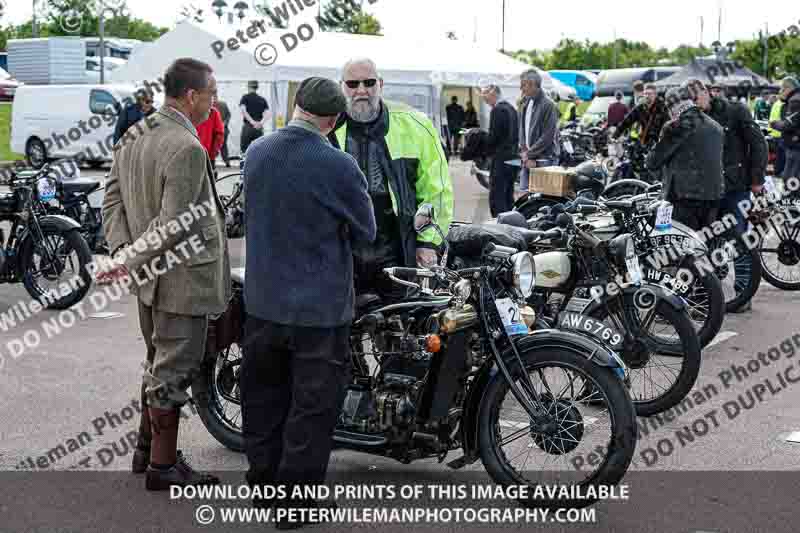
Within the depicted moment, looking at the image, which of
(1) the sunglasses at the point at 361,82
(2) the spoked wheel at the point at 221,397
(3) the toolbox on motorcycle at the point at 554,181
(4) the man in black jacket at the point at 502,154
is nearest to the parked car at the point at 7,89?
(4) the man in black jacket at the point at 502,154

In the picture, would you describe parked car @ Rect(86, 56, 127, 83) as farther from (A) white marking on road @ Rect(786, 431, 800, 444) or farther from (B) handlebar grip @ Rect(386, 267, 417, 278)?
(B) handlebar grip @ Rect(386, 267, 417, 278)

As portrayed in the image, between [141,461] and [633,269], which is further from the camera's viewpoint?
[633,269]

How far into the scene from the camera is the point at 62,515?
4488 millimetres

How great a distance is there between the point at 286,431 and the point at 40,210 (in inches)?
208

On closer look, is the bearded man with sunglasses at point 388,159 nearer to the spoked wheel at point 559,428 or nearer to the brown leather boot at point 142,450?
the spoked wheel at point 559,428

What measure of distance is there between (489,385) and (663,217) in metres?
3.03

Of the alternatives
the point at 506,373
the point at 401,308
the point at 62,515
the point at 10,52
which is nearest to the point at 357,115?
the point at 401,308

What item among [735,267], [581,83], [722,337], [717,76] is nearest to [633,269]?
[722,337]

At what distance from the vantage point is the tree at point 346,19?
3550 cm

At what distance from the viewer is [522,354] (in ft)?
14.4

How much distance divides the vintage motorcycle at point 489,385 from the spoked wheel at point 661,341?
1233 millimetres

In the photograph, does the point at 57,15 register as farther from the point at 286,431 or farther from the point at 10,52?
the point at 286,431

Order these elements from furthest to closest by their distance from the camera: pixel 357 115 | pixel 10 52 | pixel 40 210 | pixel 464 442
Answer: pixel 10 52 < pixel 40 210 < pixel 357 115 < pixel 464 442

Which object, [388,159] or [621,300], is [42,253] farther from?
[621,300]
